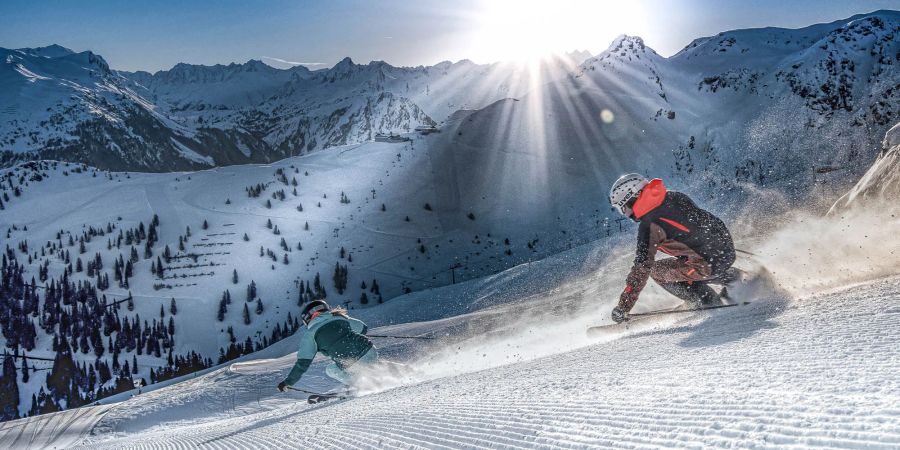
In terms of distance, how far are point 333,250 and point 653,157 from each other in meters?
59.3

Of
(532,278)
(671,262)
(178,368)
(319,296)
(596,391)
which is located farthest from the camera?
(319,296)

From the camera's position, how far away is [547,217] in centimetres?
8881

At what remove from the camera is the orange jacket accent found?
9.07 m

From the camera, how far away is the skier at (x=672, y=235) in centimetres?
912

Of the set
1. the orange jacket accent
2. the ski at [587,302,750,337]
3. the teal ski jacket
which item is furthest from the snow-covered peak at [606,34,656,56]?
the teal ski jacket

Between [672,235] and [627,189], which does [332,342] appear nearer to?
[627,189]

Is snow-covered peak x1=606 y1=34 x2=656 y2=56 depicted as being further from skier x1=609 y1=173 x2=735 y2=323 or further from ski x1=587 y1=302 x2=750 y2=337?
skier x1=609 y1=173 x2=735 y2=323

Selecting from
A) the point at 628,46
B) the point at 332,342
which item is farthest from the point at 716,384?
the point at 628,46

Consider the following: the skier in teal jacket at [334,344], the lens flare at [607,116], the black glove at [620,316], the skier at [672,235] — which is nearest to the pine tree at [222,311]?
the skier in teal jacket at [334,344]

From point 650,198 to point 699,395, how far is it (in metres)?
6.00

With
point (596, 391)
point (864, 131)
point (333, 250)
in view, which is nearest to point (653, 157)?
point (864, 131)

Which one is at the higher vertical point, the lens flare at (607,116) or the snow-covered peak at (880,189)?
the lens flare at (607,116)

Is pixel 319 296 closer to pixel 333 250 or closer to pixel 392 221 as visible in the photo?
pixel 333 250

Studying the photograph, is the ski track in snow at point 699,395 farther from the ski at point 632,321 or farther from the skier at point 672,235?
the skier at point 672,235
